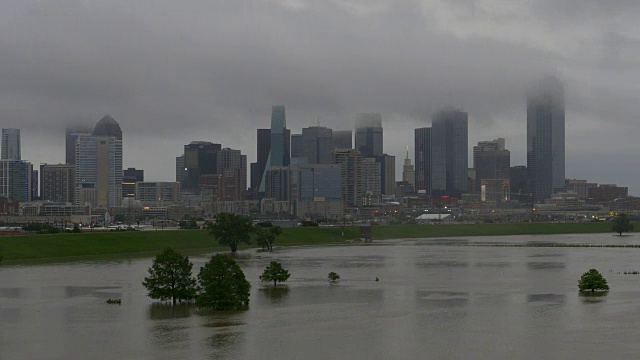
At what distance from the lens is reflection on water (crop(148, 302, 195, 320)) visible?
186ft

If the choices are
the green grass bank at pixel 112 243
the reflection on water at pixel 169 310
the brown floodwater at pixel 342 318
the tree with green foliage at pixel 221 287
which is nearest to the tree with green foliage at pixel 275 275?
the brown floodwater at pixel 342 318

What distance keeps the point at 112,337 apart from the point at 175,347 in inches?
202

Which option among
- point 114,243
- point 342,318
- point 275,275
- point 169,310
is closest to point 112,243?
point 114,243

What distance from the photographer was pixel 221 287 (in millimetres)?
59812

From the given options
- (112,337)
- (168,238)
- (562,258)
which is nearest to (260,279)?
(112,337)

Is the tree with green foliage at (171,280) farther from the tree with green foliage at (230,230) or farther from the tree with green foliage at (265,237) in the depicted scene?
the tree with green foliage at (265,237)

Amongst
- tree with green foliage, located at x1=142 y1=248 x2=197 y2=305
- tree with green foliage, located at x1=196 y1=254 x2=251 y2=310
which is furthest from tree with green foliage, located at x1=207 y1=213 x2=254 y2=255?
tree with green foliage, located at x1=196 y1=254 x2=251 y2=310

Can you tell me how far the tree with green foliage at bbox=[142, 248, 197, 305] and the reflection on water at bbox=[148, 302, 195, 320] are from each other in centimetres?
115

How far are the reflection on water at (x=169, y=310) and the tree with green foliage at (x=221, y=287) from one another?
1.26 metres

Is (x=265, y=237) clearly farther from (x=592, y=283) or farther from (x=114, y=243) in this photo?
(x=592, y=283)

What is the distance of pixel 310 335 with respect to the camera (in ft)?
161

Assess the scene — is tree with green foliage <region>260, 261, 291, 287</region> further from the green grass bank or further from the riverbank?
the green grass bank

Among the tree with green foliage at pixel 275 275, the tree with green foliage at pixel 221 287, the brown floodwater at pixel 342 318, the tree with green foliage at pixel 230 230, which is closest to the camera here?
the brown floodwater at pixel 342 318

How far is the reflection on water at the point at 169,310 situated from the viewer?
5666 centimetres
